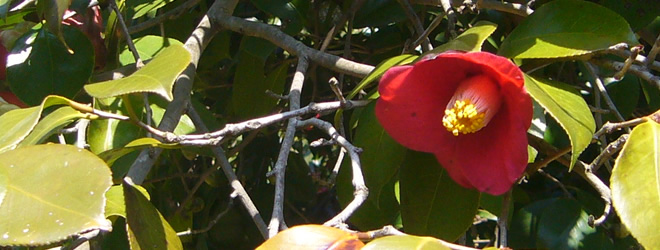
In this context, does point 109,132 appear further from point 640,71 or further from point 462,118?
point 640,71

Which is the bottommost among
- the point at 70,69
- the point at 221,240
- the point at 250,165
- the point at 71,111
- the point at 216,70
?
the point at 221,240

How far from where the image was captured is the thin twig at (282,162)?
1.92ft

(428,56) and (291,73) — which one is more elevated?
(428,56)

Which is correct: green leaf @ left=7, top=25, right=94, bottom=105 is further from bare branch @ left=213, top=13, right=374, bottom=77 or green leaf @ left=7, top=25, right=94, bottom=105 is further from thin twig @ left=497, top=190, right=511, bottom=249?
thin twig @ left=497, top=190, right=511, bottom=249

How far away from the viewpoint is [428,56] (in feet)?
2.07

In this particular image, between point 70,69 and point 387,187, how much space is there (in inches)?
17.7

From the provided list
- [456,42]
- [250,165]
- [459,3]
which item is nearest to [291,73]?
[250,165]

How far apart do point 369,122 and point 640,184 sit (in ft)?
1.04

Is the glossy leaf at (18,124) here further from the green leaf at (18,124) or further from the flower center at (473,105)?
the flower center at (473,105)

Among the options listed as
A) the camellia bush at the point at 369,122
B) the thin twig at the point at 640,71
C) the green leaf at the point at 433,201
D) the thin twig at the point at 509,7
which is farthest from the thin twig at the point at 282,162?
the thin twig at the point at 640,71

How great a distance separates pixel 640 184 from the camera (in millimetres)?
523

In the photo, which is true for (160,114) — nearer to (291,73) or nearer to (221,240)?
(291,73)

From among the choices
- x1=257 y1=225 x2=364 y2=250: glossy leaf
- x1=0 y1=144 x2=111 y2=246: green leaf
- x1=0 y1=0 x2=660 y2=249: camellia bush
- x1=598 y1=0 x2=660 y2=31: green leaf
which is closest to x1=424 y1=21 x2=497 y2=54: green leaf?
x1=0 y1=0 x2=660 y2=249: camellia bush

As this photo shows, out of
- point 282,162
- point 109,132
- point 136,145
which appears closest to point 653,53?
point 282,162
